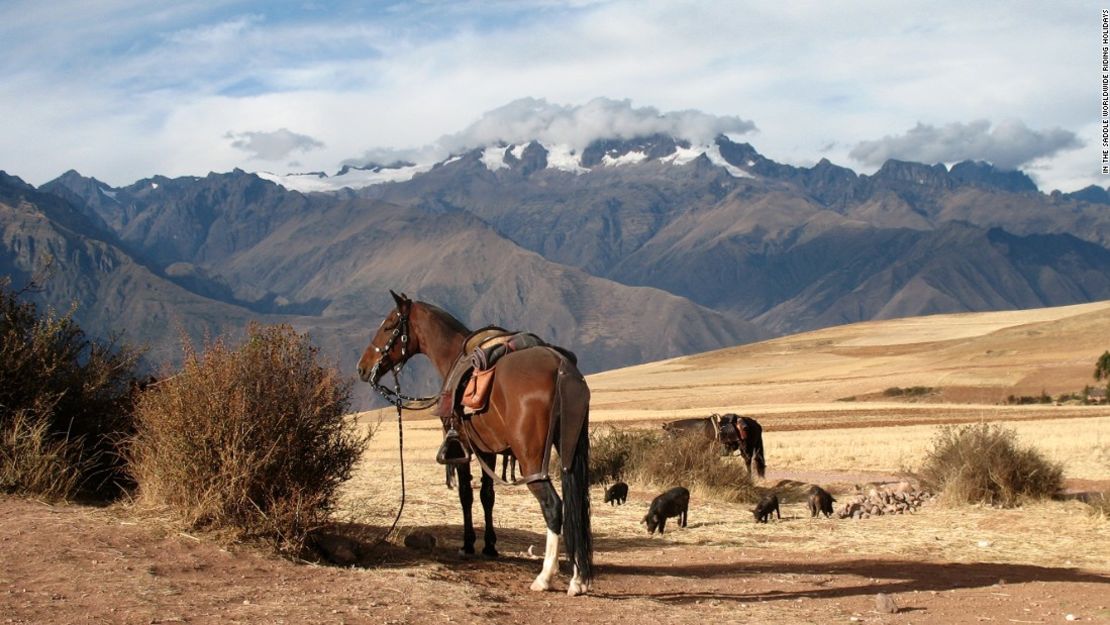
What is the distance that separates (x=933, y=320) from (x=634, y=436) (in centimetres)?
17520

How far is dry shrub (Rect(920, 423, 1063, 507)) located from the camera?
18.4 m

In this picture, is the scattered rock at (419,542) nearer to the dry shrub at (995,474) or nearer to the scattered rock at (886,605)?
the scattered rock at (886,605)

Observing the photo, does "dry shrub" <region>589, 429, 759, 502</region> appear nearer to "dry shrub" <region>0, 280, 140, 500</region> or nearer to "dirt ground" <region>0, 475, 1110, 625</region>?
"dirt ground" <region>0, 475, 1110, 625</region>

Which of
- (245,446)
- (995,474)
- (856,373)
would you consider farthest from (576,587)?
(856,373)

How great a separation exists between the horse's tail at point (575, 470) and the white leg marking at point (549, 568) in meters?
0.13

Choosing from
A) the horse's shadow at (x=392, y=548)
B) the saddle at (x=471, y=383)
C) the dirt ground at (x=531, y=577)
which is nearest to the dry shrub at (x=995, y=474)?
the dirt ground at (x=531, y=577)

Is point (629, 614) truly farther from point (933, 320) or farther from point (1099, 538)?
point (933, 320)

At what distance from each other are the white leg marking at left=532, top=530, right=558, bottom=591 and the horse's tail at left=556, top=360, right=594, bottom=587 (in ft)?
0.42

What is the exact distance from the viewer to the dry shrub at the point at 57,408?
11.6 m

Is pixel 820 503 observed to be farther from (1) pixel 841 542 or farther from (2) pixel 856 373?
(2) pixel 856 373

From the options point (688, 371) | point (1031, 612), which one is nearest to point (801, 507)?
point (1031, 612)

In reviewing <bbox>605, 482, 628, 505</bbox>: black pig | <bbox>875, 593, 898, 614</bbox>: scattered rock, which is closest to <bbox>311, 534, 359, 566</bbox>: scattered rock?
<bbox>875, 593, 898, 614</bbox>: scattered rock

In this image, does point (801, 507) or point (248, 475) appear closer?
point (248, 475)

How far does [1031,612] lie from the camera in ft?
34.4
